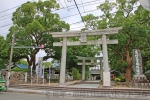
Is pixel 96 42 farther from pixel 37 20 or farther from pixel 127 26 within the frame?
pixel 37 20

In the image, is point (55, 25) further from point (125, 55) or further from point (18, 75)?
point (125, 55)

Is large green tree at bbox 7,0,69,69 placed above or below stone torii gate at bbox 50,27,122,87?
above

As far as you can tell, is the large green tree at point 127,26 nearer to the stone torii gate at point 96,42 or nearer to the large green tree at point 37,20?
the stone torii gate at point 96,42

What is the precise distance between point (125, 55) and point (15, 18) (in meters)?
17.4

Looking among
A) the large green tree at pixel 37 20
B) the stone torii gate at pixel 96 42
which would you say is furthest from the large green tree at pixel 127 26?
the large green tree at pixel 37 20

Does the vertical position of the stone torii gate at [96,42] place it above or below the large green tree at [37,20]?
below

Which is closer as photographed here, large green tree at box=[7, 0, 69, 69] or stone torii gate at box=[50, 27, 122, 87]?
stone torii gate at box=[50, 27, 122, 87]

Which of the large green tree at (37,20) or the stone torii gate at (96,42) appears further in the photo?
the large green tree at (37,20)

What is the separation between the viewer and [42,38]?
2380 cm

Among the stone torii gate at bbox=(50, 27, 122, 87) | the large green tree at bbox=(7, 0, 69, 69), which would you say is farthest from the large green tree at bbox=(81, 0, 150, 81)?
the large green tree at bbox=(7, 0, 69, 69)

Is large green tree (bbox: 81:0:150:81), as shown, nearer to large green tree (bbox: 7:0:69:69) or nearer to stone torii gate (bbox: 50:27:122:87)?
stone torii gate (bbox: 50:27:122:87)

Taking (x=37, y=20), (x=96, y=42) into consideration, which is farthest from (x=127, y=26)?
(x=37, y=20)

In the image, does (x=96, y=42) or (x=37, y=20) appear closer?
(x=96, y=42)

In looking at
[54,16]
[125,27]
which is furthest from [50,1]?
[125,27]
